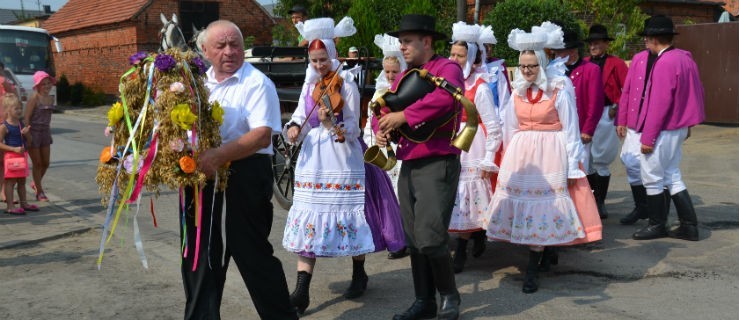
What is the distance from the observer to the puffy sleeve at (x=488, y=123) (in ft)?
18.1

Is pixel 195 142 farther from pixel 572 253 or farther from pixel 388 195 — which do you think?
pixel 572 253

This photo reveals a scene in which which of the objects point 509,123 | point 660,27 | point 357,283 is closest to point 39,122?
point 357,283

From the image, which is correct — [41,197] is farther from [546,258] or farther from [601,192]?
[601,192]

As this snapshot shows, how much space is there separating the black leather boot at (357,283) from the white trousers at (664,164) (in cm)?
309

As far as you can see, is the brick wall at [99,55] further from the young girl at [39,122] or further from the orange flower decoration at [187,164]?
the orange flower decoration at [187,164]

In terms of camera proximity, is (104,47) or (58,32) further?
(58,32)

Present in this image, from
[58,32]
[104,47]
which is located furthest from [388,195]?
[58,32]

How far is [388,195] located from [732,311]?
2.37 metres

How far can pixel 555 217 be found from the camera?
5.53m

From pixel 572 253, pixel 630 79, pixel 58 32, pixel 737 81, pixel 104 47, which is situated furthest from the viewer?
pixel 58 32

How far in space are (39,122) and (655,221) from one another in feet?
23.1

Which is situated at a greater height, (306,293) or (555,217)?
(555,217)

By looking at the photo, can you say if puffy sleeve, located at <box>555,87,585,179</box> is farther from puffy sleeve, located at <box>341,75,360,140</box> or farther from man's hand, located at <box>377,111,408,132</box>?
man's hand, located at <box>377,111,408,132</box>

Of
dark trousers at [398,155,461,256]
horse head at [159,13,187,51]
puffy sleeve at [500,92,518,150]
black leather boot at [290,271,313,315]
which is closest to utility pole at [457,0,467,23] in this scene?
horse head at [159,13,187,51]
